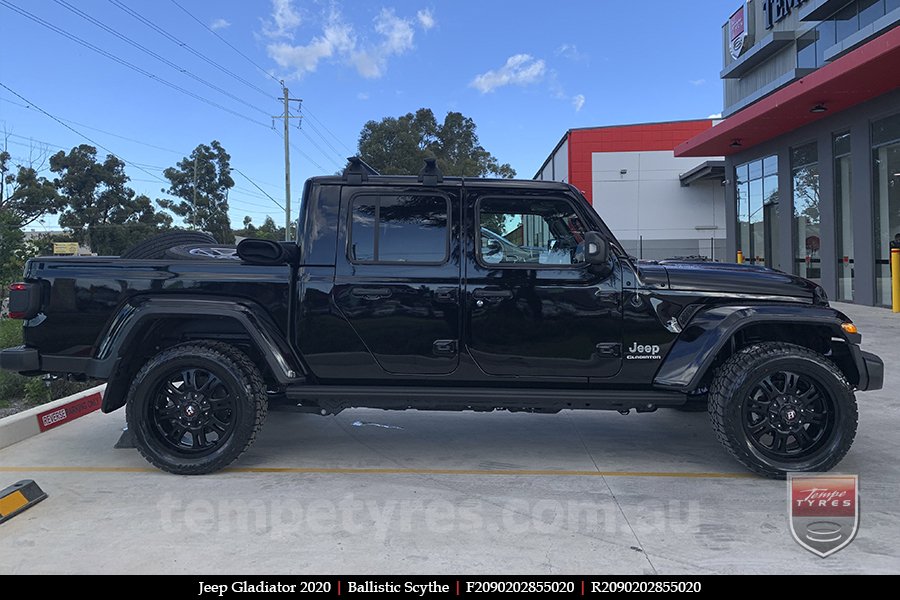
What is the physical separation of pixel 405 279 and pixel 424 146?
50.0m

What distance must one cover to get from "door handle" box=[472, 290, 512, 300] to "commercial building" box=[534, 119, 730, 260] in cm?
2920

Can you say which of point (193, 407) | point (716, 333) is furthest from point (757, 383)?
point (193, 407)

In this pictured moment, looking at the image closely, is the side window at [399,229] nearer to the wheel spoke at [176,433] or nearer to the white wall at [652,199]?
the wheel spoke at [176,433]

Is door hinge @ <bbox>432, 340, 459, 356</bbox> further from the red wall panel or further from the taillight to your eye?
the red wall panel

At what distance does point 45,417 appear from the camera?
549 centimetres

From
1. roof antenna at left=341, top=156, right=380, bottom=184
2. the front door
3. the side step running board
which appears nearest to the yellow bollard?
the side step running board

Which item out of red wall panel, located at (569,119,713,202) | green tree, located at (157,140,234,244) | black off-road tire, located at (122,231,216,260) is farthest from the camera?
green tree, located at (157,140,234,244)

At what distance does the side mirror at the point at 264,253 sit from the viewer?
431 centimetres

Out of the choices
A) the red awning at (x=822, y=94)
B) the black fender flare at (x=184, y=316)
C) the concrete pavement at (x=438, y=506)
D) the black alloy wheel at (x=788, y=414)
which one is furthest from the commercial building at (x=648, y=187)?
the black fender flare at (x=184, y=316)

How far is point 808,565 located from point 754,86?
21.5m

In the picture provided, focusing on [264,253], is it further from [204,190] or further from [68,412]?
[204,190]

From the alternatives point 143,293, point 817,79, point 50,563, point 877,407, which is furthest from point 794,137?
point 50,563

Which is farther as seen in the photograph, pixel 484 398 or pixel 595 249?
pixel 484 398

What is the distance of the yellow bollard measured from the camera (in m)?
12.5
